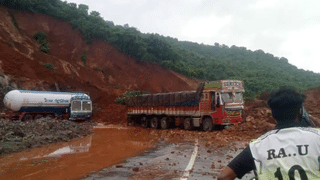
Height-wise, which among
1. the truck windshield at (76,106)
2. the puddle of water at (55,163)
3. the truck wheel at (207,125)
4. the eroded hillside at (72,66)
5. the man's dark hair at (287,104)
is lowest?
the puddle of water at (55,163)

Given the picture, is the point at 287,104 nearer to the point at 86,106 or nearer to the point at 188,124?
the point at 188,124

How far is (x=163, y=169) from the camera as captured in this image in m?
8.05

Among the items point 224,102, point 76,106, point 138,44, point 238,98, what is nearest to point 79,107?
point 76,106

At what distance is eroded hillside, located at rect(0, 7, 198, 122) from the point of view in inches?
1478

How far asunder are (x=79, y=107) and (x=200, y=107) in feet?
51.7

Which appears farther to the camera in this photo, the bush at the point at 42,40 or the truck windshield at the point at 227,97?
the bush at the point at 42,40

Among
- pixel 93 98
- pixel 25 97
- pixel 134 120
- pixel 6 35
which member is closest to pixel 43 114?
pixel 25 97

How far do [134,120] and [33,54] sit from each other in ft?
75.6

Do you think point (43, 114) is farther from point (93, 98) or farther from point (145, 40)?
point (145, 40)

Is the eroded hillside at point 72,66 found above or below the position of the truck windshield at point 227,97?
above

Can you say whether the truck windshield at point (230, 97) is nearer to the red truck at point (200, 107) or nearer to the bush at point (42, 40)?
the red truck at point (200, 107)

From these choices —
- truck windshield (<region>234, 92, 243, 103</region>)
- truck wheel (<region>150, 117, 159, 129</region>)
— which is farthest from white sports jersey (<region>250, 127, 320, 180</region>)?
truck wheel (<region>150, 117, 159, 129</region>)

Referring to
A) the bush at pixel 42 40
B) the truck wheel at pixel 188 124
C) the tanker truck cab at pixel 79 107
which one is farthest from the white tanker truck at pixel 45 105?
the bush at pixel 42 40

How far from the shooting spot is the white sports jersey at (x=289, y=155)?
207 cm
